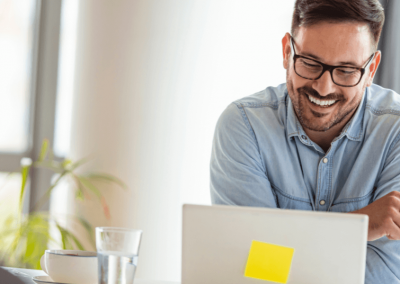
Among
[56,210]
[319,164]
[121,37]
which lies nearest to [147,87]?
[121,37]

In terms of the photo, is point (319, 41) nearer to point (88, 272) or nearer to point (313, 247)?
point (313, 247)

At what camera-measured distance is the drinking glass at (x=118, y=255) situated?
0.76 metres

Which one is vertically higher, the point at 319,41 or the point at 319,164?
the point at 319,41

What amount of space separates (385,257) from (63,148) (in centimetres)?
228

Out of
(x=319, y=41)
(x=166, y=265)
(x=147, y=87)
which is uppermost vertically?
(x=319, y=41)

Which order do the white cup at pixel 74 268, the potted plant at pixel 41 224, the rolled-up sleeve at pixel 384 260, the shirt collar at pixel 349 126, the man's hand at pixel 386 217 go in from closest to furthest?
1. the white cup at pixel 74 268
2. the man's hand at pixel 386 217
3. the rolled-up sleeve at pixel 384 260
4. the shirt collar at pixel 349 126
5. the potted plant at pixel 41 224

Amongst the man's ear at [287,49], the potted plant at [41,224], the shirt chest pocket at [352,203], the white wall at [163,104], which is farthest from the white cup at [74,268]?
the white wall at [163,104]

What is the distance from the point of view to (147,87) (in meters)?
2.56

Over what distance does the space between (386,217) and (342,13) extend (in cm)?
70

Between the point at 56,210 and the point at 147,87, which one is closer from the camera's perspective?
the point at 147,87

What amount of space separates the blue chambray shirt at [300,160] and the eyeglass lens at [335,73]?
0.55 feet

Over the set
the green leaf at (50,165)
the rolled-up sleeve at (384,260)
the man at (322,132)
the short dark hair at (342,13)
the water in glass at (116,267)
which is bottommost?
the green leaf at (50,165)

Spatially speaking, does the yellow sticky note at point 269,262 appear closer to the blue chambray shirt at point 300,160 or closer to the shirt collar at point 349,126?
the blue chambray shirt at point 300,160

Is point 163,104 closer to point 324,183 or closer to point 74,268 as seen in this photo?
point 324,183
